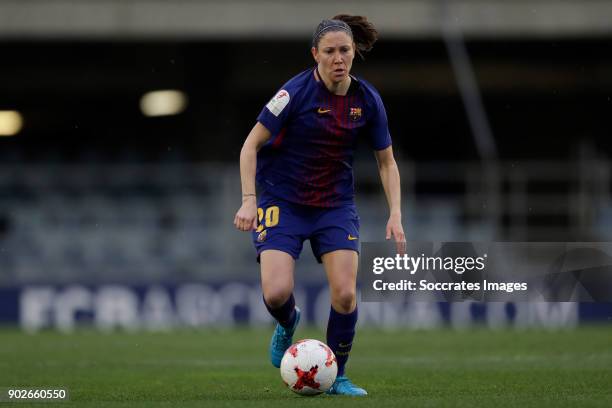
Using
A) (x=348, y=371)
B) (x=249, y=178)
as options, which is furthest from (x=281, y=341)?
(x=348, y=371)

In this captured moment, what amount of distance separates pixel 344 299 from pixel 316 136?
3.03 feet

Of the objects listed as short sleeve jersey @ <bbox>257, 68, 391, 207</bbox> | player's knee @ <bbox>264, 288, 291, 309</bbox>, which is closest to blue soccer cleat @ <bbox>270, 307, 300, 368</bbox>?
player's knee @ <bbox>264, 288, 291, 309</bbox>

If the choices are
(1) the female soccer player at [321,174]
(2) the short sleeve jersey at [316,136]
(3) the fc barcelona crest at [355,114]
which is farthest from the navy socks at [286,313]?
(3) the fc barcelona crest at [355,114]

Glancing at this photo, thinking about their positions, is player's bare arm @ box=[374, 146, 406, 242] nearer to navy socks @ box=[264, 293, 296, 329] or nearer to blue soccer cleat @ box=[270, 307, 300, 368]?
navy socks @ box=[264, 293, 296, 329]

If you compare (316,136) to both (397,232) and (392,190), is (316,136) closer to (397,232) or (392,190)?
(392,190)

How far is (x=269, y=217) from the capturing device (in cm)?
743

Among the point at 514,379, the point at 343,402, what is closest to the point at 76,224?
the point at 514,379

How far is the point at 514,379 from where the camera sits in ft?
27.7

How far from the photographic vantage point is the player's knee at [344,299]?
719 centimetres

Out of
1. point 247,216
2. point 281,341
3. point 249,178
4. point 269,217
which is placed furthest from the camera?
point 281,341

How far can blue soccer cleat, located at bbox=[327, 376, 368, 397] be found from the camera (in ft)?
23.7

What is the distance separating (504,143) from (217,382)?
54.2ft

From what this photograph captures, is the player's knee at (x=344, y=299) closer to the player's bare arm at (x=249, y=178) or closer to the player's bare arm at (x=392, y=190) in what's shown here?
the player's bare arm at (x=392, y=190)

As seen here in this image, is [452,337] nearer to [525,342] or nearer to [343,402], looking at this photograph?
[525,342]
